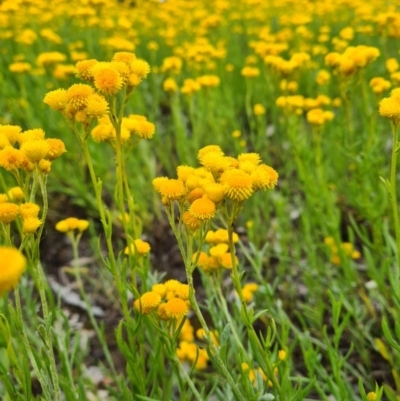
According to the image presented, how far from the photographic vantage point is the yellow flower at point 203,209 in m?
1.00

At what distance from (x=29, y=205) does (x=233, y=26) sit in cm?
506

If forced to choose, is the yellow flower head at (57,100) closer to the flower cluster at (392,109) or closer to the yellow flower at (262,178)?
the yellow flower at (262,178)

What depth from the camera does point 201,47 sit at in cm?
321

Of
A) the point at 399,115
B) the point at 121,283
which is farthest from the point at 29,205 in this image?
the point at 399,115

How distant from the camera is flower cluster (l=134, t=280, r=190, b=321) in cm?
116

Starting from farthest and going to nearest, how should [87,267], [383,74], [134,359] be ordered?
[383,74] → [87,267] → [134,359]

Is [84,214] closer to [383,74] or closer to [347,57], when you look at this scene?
[347,57]

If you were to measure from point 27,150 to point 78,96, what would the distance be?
0.16 m

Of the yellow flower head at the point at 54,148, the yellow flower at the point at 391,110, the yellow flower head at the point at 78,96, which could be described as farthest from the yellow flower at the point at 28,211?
the yellow flower at the point at 391,110

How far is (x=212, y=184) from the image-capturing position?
3.41 feet

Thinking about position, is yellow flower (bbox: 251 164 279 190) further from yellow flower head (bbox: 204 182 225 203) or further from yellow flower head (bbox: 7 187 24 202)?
yellow flower head (bbox: 7 187 24 202)

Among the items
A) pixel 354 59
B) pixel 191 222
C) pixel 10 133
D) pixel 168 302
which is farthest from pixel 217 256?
pixel 354 59

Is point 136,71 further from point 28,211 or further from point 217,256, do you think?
point 217,256

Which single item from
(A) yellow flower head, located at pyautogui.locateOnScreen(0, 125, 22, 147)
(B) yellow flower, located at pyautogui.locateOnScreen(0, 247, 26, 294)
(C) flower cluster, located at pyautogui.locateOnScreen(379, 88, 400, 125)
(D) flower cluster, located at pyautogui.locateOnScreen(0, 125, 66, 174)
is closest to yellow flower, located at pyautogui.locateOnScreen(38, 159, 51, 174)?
(D) flower cluster, located at pyautogui.locateOnScreen(0, 125, 66, 174)
